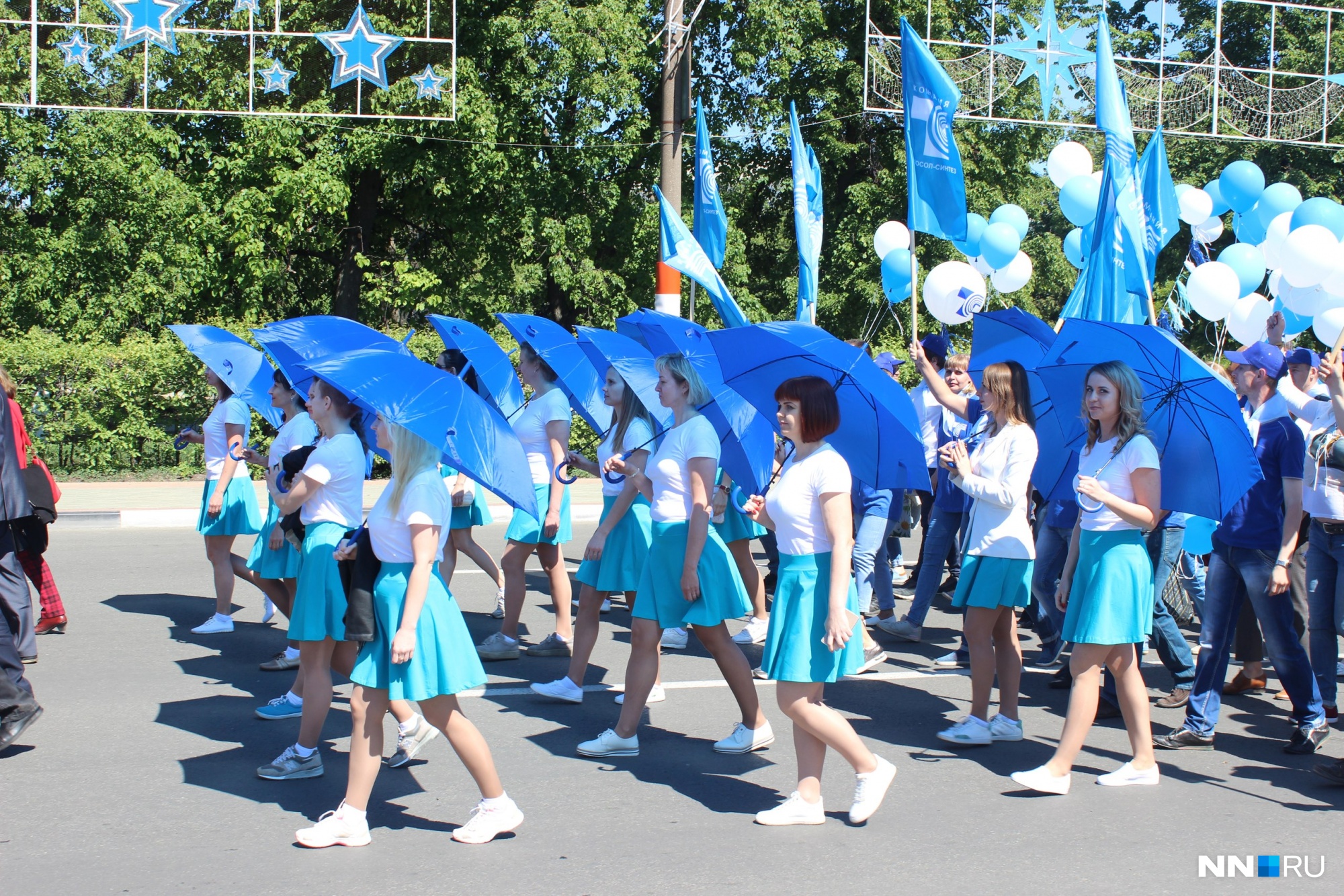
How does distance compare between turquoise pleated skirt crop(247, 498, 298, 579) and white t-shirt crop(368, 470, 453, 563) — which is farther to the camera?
turquoise pleated skirt crop(247, 498, 298, 579)

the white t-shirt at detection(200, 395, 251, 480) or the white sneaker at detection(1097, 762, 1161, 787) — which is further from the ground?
the white t-shirt at detection(200, 395, 251, 480)

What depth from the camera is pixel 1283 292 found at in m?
10.4

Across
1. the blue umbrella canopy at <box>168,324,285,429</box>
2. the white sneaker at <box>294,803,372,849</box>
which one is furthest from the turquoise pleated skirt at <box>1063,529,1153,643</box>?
the blue umbrella canopy at <box>168,324,285,429</box>

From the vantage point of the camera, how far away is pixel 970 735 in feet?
18.4

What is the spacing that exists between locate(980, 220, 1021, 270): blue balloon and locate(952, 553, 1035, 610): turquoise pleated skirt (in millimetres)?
6839

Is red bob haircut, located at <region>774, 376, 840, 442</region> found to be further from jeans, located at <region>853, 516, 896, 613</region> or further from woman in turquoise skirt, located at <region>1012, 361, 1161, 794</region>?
jeans, located at <region>853, 516, 896, 613</region>

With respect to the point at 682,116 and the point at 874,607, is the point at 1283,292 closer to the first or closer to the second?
the point at 874,607

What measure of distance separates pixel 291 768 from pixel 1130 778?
11.3 ft

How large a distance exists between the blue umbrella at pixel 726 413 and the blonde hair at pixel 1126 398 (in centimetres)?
145

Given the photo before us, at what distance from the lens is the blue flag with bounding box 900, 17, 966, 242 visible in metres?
7.11

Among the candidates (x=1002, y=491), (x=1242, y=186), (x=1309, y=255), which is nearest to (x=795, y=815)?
(x=1002, y=491)

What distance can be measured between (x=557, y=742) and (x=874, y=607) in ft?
12.8

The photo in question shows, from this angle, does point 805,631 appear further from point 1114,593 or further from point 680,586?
point 1114,593

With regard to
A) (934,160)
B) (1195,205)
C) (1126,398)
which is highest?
(1195,205)
